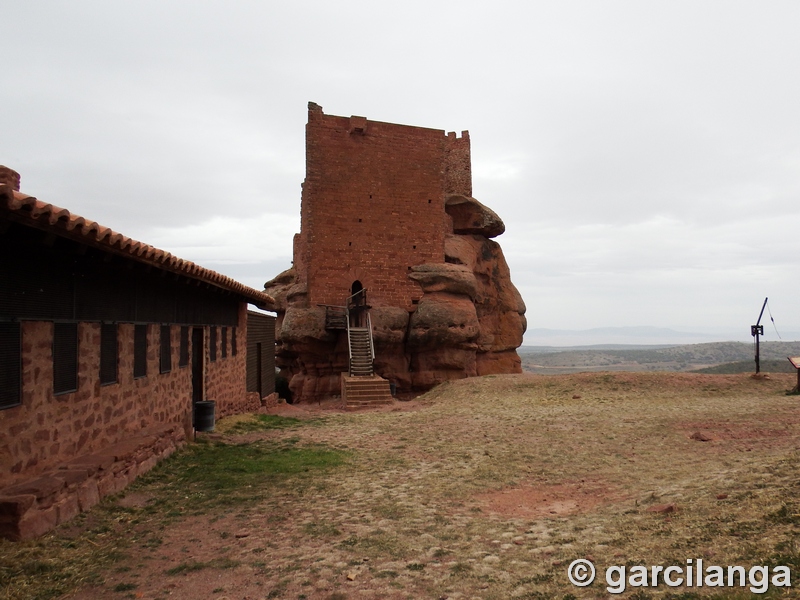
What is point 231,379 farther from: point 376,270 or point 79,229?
point 376,270

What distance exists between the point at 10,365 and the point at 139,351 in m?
3.51

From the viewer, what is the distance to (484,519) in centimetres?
629

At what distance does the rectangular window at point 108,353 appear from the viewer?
25.2ft

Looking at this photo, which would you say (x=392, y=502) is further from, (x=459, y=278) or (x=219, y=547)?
(x=459, y=278)

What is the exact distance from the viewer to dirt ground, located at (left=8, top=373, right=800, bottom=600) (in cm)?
449

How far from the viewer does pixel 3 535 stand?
16.2 ft

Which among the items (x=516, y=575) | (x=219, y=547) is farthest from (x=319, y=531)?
(x=516, y=575)

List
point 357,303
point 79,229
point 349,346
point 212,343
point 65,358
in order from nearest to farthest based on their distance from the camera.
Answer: point 79,229 < point 65,358 < point 212,343 < point 349,346 < point 357,303

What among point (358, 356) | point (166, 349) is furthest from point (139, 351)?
point (358, 356)

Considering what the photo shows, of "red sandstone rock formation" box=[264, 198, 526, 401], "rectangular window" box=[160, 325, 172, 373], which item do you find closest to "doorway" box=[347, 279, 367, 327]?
"red sandstone rock formation" box=[264, 198, 526, 401]

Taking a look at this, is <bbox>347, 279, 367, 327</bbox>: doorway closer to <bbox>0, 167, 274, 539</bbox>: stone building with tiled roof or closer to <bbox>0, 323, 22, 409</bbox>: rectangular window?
<bbox>0, 167, 274, 539</bbox>: stone building with tiled roof

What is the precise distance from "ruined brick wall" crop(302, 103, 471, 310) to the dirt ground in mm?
13435

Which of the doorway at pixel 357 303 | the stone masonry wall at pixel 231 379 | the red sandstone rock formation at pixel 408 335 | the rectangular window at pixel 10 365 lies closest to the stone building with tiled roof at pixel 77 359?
the rectangular window at pixel 10 365

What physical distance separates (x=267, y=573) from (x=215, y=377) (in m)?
9.45
